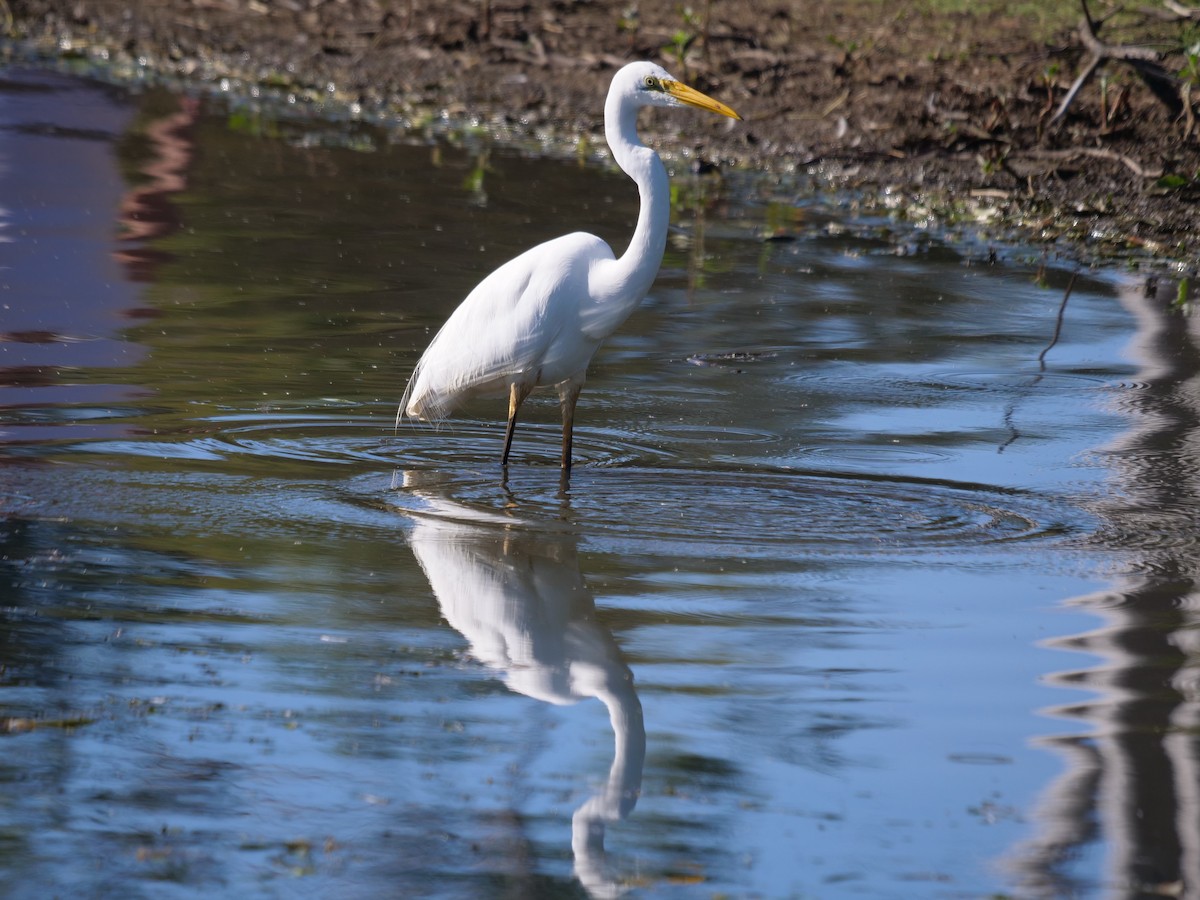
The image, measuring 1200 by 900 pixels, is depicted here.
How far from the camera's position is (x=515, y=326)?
6566 millimetres

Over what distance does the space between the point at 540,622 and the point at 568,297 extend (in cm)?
180

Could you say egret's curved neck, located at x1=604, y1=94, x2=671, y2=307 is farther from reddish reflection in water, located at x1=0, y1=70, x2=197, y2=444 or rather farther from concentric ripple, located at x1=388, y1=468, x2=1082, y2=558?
reddish reflection in water, located at x1=0, y1=70, x2=197, y2=444

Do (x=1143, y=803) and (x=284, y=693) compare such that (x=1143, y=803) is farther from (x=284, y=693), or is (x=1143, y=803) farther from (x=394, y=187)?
(x=394, y=187)

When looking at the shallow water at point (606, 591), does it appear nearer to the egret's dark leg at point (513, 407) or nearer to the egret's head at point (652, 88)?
the egret's dark leg at point (513, 407)

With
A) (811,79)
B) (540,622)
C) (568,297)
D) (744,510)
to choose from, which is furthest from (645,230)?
(811,79)

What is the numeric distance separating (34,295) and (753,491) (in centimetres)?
461

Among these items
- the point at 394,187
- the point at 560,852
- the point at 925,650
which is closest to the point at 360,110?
the point at 394,187

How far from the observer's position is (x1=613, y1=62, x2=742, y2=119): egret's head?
Result: 21.6ft

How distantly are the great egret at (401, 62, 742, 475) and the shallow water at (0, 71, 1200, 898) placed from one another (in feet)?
1.23

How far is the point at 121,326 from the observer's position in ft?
28.2

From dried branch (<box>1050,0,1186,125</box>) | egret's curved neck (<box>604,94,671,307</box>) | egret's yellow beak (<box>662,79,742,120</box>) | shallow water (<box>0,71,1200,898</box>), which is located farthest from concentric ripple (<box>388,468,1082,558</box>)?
dried branch (<box>1050,0,1186,125</box>)

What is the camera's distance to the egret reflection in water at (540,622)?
12.5 feet

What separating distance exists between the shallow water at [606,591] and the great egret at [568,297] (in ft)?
1.23

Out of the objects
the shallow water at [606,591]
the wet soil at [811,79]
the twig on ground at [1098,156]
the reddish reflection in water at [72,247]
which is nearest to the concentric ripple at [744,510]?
the shallow water at [606,591]
